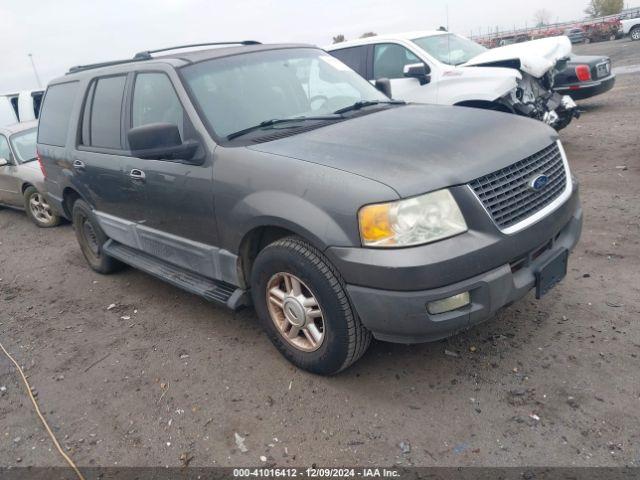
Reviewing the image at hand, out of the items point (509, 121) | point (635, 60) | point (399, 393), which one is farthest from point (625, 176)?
point (635, 60)

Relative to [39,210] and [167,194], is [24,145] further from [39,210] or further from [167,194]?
[167,194]

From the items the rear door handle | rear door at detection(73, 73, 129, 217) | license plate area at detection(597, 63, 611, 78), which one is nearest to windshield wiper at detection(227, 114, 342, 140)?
rear door at detection(73, 73, 129, 217)

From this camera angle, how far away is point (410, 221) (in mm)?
2471

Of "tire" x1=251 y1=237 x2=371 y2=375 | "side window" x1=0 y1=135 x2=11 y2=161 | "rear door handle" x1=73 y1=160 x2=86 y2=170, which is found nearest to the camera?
"tire" x1=251 y1=237 x2=371 y2=375

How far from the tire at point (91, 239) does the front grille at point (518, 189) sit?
11.6ft

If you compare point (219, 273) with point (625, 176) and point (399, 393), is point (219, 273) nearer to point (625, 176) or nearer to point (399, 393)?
point (399, 393)

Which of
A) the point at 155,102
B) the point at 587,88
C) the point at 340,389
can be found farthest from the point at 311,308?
the point at 587,88

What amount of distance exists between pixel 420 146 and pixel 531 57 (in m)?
4.76

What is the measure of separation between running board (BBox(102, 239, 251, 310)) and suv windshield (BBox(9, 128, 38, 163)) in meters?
4.18

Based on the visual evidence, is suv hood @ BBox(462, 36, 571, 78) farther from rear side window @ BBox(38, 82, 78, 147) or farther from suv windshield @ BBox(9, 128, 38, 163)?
suv windshield @ BBox(9, 128, 38, 163)

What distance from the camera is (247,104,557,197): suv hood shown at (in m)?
2.55

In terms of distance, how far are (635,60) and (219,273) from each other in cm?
1884

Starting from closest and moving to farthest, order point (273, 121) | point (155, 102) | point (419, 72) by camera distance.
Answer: point (273, 121) → point (155, 102) → point (419, 72)

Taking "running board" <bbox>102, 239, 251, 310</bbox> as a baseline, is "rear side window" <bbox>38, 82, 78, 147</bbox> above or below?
above
